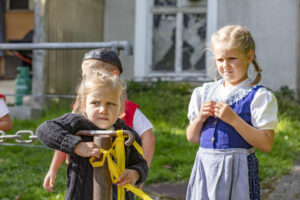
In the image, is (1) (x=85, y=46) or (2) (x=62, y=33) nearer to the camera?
(1) (x=85, y=46)

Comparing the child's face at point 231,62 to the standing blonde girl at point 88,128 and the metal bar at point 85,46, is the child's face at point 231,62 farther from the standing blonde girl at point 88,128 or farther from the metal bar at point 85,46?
the metal bar at point 85,46

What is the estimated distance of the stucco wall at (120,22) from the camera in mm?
8516

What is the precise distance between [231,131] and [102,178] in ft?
2.62

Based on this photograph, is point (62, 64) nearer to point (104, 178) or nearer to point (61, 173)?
point (61, 173)

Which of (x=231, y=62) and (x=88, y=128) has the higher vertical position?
(x=231, y=62)

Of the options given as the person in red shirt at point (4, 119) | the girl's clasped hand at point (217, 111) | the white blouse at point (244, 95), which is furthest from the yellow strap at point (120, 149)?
the person in red shirt at point (4, 119)

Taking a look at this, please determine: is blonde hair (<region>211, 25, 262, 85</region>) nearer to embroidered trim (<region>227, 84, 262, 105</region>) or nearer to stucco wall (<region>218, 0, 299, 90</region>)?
embroidered trim (<region>227, 84, 262, 105</region>)

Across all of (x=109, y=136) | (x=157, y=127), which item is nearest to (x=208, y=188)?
(x=109, y=136)

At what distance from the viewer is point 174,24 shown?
8.16 metres

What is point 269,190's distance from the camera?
3.78 meters

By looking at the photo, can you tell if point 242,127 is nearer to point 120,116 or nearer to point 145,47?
point 120,116

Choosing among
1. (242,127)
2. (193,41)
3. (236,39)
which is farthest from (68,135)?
(193,41)

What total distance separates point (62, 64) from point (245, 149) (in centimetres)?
601

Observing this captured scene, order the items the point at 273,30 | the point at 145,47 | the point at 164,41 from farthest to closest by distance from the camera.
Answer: the point at 164,41 < the point at 145,47 < the point at 273,30
